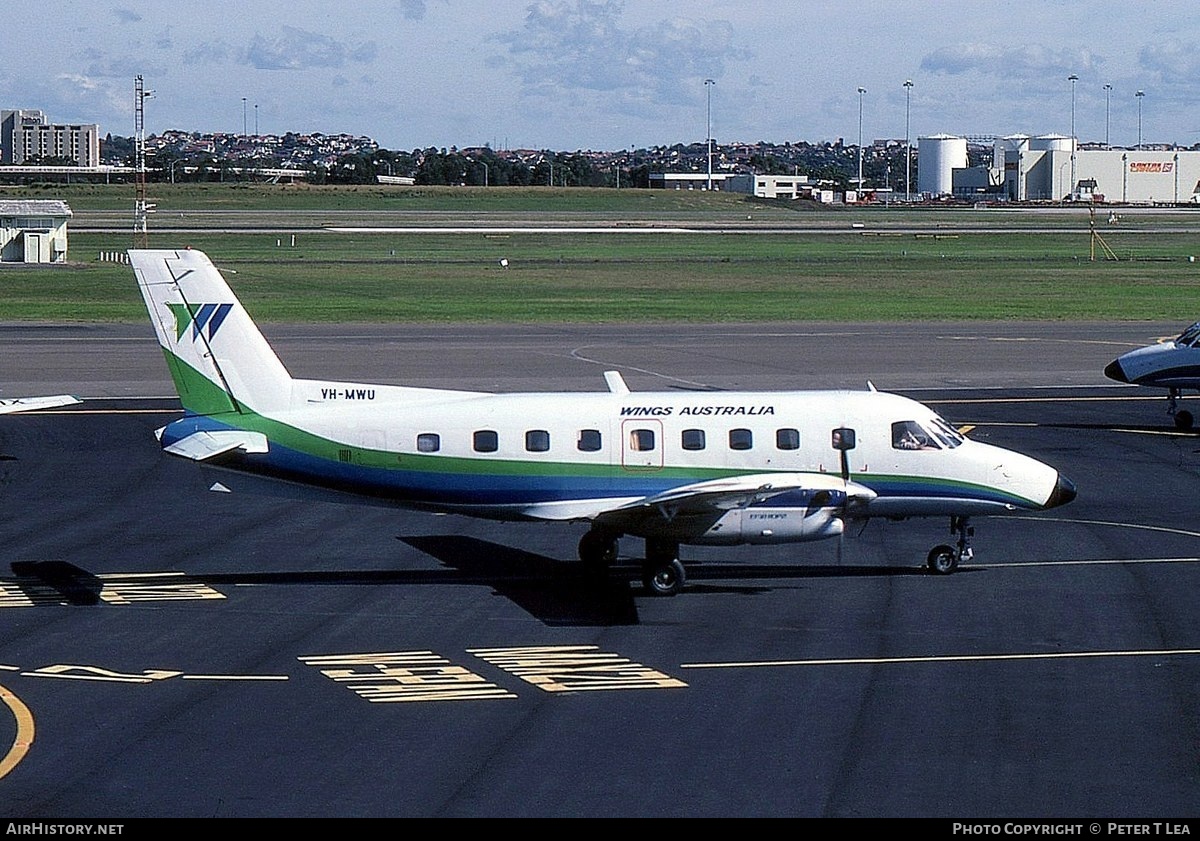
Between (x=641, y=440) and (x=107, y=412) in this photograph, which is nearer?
(x=641, y=440)

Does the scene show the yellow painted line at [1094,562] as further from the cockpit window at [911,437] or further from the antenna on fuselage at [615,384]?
the antenna on fuselage at [615,384]

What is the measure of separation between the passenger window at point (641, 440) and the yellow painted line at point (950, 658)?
17.0 feet

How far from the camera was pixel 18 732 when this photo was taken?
61.4 ft

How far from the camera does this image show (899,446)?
86.6 feet

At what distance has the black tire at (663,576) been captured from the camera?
84.4 ft

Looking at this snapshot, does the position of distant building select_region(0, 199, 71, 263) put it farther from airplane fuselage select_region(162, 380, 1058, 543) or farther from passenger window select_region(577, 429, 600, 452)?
passenger window select_region(577, 429, 600, 452)

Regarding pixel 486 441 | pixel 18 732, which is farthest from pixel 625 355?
pixel 18 732

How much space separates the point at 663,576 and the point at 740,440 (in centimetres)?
260

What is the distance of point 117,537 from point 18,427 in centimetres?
1552

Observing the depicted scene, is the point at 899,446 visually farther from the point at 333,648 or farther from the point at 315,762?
the point at 315,762

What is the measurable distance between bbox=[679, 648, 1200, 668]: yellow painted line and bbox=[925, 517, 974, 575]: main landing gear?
493 centimetres

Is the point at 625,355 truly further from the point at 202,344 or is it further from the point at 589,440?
the point at 202,344

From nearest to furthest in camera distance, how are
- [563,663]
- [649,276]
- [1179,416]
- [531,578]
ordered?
[563,663] < [531,578] < [1179,416] < [649,276]

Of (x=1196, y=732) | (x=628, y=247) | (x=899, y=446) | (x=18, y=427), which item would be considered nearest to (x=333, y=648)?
(x=899, y=446)
